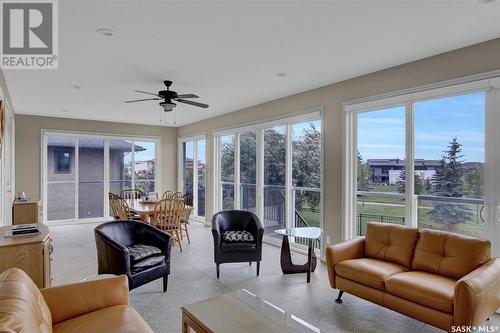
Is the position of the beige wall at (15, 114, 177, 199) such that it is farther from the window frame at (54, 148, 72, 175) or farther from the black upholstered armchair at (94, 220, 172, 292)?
the black upholstered armchair at (94, 220, 172, 292)

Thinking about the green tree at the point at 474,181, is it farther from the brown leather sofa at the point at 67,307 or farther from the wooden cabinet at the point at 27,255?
the wooden cabinet at the point at 27,255

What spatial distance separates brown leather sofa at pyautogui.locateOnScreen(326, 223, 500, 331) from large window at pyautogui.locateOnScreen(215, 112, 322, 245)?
1537 millimetres

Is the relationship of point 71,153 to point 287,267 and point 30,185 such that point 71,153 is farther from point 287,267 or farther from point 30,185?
point 287,267

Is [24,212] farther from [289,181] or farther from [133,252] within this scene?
[289,181]

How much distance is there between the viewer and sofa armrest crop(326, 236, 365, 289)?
3.16m

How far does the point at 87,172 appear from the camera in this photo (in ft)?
25.9

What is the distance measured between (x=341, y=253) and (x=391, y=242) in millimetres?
568

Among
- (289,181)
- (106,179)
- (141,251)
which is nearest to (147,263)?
(141,251)

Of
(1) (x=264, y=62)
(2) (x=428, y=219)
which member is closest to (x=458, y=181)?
(2) (x=428, y=219)

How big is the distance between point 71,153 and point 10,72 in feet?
13.9

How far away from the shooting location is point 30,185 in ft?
23.5

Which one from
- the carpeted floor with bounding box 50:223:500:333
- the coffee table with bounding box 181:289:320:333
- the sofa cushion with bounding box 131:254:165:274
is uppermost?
the sofa cushion with bounding box 131:254:165:274

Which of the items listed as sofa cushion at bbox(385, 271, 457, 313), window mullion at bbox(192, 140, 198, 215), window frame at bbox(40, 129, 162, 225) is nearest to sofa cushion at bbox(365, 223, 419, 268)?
sofa cushion at bbox(385, 271, 457, 313)

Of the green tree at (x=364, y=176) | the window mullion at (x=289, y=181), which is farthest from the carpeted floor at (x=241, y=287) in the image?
the green tree at (x=364, y=176)
